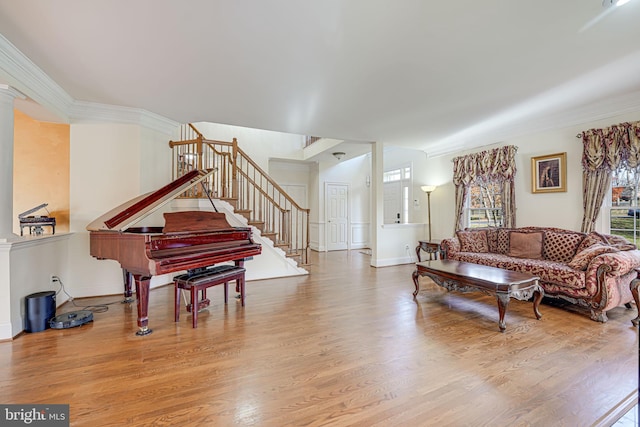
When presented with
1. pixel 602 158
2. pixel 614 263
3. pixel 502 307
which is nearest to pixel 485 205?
pixel 602 158

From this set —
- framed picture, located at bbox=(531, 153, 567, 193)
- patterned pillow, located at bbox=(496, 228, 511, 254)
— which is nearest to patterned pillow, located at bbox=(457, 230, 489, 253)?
patterned pillow, located at bbox=(496, 228, 511, 254)

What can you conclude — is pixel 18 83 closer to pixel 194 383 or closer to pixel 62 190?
pixel 62 190

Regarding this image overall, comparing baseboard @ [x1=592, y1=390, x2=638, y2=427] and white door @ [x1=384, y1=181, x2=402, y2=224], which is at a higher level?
white door @ [x1=384, y1=181, x2=402, y2=224]

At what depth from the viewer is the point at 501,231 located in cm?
463

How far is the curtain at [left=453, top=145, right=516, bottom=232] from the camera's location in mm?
4754

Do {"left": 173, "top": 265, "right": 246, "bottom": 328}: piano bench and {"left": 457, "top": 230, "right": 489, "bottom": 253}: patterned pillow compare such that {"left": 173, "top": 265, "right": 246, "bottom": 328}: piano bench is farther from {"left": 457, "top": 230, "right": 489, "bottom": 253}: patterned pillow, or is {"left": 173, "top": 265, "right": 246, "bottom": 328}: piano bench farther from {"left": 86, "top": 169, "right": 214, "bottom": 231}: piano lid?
{"left": 457, "top": 230, "right": 489, "bottom": 253}: patterned pillow

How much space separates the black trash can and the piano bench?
118 cm

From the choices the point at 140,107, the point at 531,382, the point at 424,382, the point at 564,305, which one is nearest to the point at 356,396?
the point at 424,382

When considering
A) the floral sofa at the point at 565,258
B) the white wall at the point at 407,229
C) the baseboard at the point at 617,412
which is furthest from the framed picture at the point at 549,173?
the baseboard at the point at 617,412

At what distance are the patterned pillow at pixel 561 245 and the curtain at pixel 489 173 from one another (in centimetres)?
76

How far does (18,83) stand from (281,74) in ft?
8.05

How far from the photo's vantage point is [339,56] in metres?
2.61

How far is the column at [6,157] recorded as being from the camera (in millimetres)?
2551

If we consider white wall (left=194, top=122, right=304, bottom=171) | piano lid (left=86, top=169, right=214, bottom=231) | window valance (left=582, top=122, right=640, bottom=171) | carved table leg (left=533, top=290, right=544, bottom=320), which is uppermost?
white wall (left=194, top=122, right=304, bottom=171)
